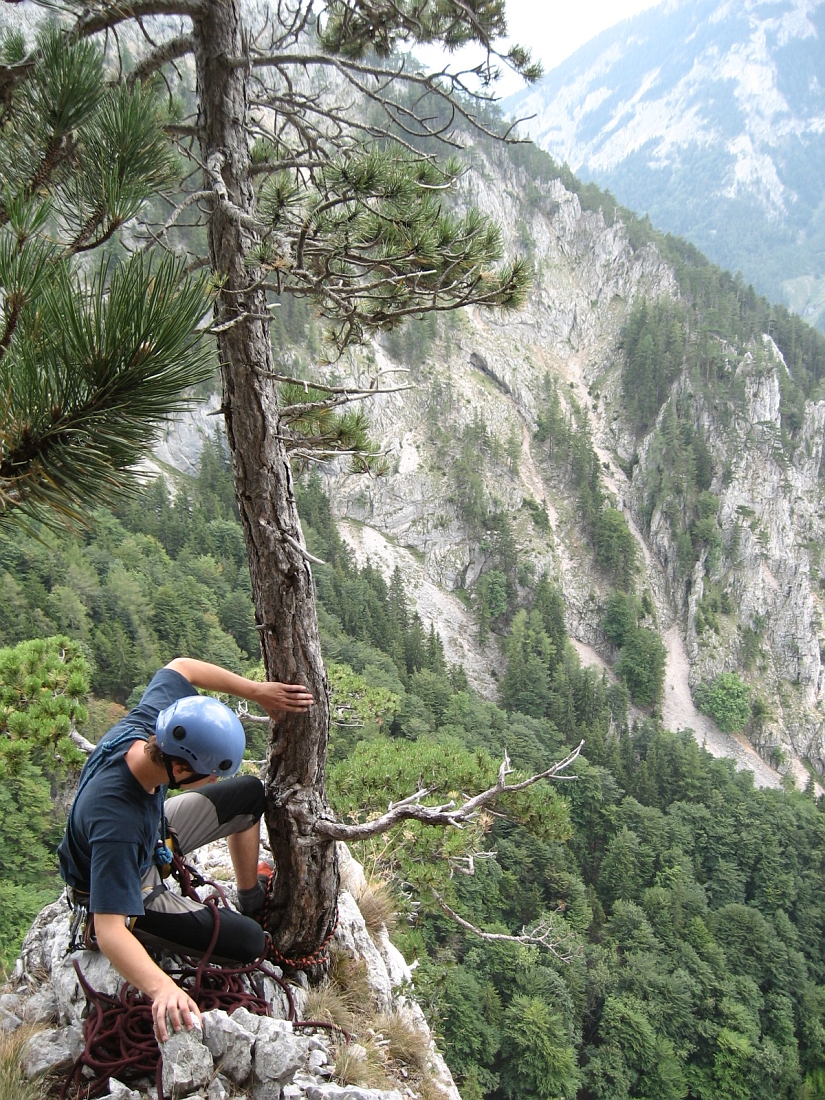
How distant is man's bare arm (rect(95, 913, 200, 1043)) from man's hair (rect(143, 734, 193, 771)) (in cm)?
49

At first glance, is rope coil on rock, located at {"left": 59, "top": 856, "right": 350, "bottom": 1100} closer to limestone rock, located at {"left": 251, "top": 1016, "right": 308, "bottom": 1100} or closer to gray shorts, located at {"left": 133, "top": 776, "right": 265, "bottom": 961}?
gray shorts, located at {"left": 133, "top": 776, "right": 265, "bottom": 961}

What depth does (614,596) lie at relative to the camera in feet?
174

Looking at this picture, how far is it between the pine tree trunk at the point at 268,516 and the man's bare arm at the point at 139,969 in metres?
1.06

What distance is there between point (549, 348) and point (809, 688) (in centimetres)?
4246

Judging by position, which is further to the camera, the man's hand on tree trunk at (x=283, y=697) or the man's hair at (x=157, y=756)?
the man's hand on tree trunk at (x=283, y=697)

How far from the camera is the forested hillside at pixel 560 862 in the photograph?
71.7 feet

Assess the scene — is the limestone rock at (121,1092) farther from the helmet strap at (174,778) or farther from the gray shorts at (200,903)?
the helmet strap at (174,778)

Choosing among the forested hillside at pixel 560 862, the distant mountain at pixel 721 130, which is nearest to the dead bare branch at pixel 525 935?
the forested hillside at pixel 560 862

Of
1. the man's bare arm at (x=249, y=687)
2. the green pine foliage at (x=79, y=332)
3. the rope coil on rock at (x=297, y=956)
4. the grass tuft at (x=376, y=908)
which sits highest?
the green pine foliage at (x=79, y=332)

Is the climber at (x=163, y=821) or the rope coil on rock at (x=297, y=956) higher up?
the climber at (x=163, y=821)

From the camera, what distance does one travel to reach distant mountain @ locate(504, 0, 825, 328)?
14112cm

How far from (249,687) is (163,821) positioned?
73 centimetres

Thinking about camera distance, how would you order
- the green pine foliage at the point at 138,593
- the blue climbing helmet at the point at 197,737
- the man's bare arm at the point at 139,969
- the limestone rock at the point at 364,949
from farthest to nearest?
the green pine foliage at the point at 138,593
the limestone rock at the point at 364,949
the blue climbing helmet at the point at 197,737
the man's bare arm at the point at 139,969

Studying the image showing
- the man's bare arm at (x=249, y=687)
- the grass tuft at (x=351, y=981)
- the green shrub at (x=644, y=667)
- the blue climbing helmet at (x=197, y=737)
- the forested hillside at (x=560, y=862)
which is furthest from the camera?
the green shrub at (x=644, y=667)
